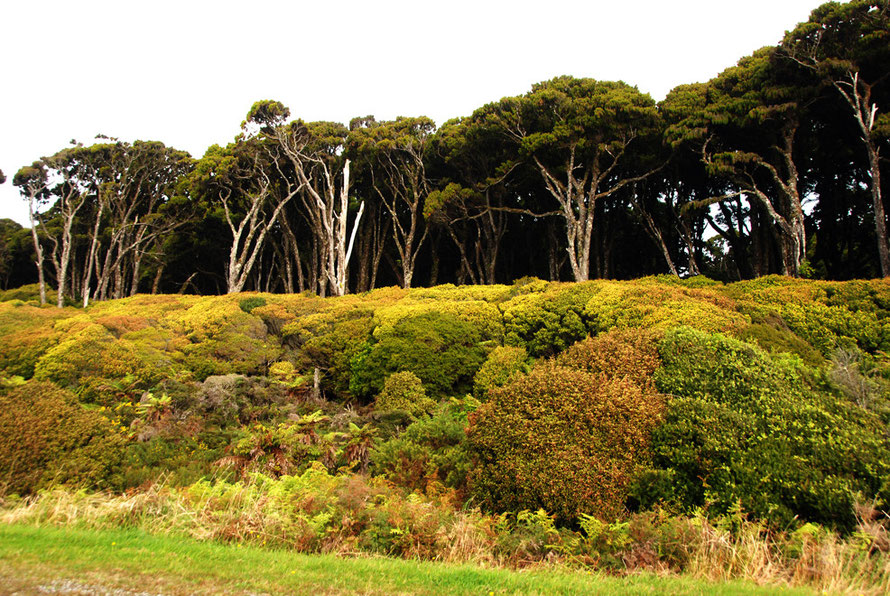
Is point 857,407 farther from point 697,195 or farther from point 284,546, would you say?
point 697,195

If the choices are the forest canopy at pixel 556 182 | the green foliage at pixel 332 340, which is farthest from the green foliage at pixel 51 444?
the forest canopy at pixel 556 182

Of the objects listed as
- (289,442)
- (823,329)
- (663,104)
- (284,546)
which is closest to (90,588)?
(284,546)

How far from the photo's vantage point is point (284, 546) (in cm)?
616

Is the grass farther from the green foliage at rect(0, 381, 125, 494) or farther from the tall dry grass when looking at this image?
the green foliage at rect(0, 381, 125, 494)

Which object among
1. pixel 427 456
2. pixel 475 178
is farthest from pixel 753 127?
pixel 427 456

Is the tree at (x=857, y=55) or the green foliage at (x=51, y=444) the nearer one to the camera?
the green foliage at (x=51, y=444)

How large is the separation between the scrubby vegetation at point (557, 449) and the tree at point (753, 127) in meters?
7.78

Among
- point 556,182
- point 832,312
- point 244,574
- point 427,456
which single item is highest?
point 556,182

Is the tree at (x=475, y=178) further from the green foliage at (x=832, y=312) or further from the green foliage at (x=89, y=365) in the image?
the green foliage at (x=89, y=365)

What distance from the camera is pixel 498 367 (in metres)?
12.6

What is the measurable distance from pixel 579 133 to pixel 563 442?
19270 millimetres

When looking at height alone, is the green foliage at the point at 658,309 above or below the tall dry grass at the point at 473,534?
above

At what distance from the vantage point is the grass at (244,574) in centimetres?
459

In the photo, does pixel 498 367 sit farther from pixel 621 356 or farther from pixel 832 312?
pixel 832 312
